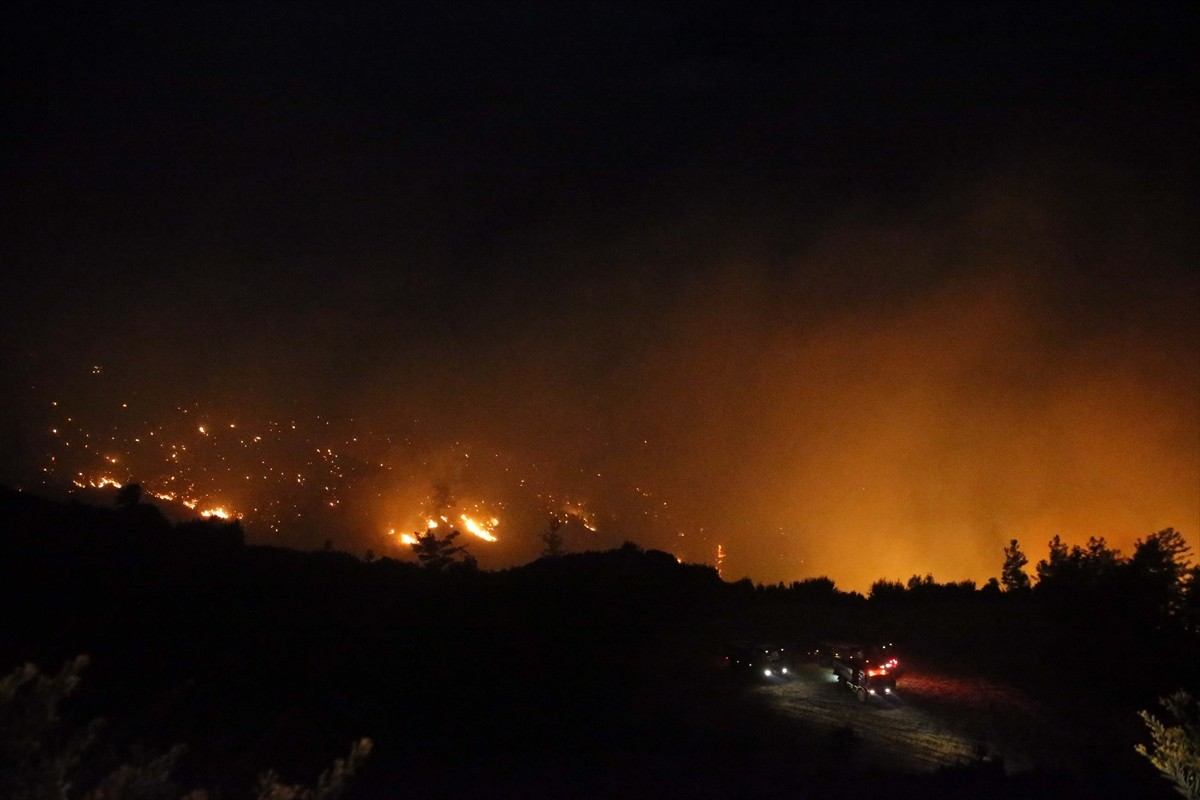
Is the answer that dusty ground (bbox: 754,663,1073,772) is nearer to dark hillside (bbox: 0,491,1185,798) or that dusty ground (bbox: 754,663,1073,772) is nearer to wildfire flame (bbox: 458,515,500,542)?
dark hillside (bbox: 0,491,1185,798)

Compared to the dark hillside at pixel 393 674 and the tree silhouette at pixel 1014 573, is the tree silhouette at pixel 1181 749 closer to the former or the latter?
the dark hillside at pixel 393 674

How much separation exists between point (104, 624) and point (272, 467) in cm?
6410

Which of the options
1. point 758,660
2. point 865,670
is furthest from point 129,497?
point 865,670

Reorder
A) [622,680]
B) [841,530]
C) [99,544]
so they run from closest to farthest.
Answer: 1. [622,680]
2. [99,544]
3. [841,530]

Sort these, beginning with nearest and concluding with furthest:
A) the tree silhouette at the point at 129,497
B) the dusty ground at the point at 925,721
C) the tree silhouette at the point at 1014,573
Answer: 1. the dusty ground at the point at 925,721
2. the tree silhouette at the point at 129,497
3. the tree silhouette at the point at 1014,573

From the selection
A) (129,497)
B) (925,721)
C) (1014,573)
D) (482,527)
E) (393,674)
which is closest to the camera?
(393,674)

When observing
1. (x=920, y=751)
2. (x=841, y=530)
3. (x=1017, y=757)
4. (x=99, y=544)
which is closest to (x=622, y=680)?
(x=920, y=751)

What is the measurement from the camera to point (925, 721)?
61.1 feet

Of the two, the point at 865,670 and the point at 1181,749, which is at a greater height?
the point at 865,670

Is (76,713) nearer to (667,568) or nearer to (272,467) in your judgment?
(667,568)

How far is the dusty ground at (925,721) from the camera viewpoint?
16.1m

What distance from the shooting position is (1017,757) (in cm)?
1650

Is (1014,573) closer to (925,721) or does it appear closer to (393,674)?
(925,721)

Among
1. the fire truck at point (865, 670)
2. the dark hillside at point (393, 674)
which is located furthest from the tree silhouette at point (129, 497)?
the fire truck at point (865, 670)
